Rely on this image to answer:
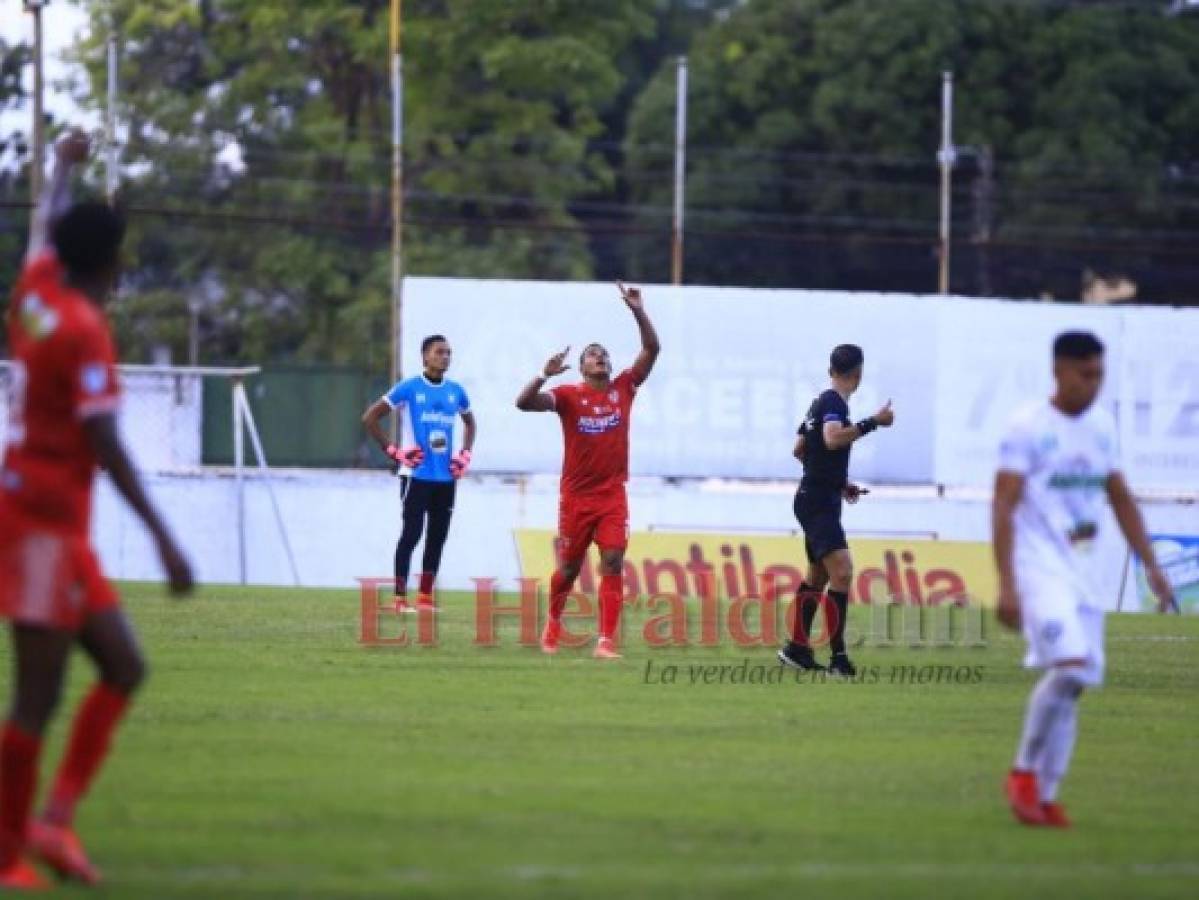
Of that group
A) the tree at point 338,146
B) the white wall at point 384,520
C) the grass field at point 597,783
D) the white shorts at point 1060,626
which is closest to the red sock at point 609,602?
the grass field at point 597,783

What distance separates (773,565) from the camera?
2767 centimetres

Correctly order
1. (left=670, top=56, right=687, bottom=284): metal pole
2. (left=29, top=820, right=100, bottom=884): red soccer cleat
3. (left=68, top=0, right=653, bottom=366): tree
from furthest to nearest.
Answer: (left=68, top=0, right=653, bottom=366): tree < (left=670, top=56, right=687, bottom=284): metal pole < (left=29, top=820, right=100, bottom=884): red soccer cleat

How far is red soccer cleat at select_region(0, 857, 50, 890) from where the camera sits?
8.08 metres

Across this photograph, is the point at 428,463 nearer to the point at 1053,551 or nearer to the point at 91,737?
the point at 1053,551

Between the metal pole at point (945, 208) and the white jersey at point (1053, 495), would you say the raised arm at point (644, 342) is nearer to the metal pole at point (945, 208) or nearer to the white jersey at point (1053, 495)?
the white jersey at point (1053, 495)

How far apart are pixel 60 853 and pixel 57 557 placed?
1.01 metres

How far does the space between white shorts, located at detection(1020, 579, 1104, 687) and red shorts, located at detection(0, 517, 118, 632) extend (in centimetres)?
396

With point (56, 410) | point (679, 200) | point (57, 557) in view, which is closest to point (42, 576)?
point (57, 557)

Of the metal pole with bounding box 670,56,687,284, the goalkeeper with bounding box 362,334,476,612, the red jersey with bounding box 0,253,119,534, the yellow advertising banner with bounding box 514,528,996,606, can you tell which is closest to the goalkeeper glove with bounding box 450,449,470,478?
the goalkeeper with bounding box 362,334,476,612

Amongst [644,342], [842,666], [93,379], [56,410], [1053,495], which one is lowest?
[842,666]

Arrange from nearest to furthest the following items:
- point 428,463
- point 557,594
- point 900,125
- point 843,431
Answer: point 843,431 < point 557,594 < point 428,463 < point 900,125

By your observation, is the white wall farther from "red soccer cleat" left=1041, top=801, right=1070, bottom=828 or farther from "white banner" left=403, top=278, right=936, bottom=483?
"red soccer cleat" left=1041, top=801, right=1070, bottom=828

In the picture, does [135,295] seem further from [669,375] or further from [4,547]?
[4,547]

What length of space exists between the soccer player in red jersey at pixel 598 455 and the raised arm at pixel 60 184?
6.49m
